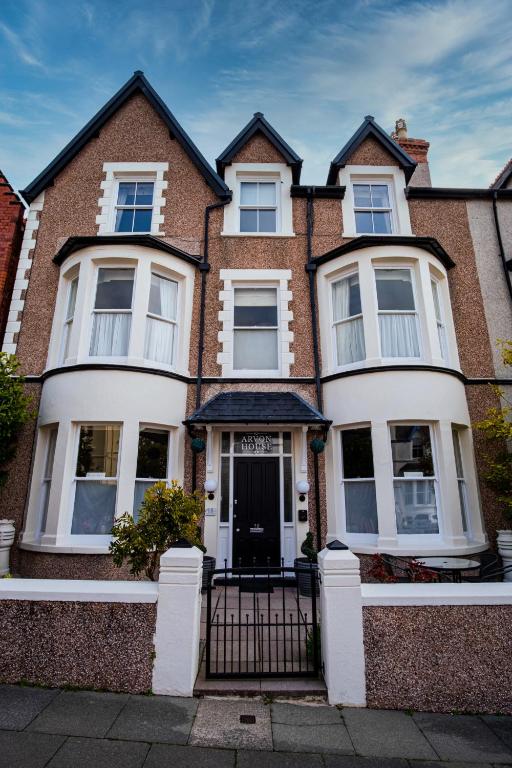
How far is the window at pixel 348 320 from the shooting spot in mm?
8961

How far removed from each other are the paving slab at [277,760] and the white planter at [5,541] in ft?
21.0

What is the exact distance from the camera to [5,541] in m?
7.65

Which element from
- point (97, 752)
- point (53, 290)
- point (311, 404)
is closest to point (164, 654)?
point (97, 752)

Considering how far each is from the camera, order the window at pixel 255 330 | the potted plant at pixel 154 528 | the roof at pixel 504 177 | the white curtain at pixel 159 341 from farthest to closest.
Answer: the roof at pixel 504 177
the window at pixel 255 330
the white curtain at pixel 159 341
the potted plant at pixel 154 528

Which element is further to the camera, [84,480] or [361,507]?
[361,507]

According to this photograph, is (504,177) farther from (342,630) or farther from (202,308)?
(342,630)

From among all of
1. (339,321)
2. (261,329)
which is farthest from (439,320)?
(261,329)

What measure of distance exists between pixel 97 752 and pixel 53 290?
8.84m

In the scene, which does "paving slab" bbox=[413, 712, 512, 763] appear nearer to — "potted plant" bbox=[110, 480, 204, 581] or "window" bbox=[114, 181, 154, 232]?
"potted plant" bbox=[110, 480, 204, 581]

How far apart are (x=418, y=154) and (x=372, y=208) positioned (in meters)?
3.96

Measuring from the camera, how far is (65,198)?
10305 mm

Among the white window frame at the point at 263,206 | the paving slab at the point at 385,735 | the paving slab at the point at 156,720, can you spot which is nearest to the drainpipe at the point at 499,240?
the white window frame at the point at 263,206

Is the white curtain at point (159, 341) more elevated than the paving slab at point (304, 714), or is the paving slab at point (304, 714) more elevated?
the white curtain at point (159, 341)

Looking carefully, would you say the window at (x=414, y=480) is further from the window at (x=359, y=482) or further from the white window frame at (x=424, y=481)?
the window at (x=359, y=482)
